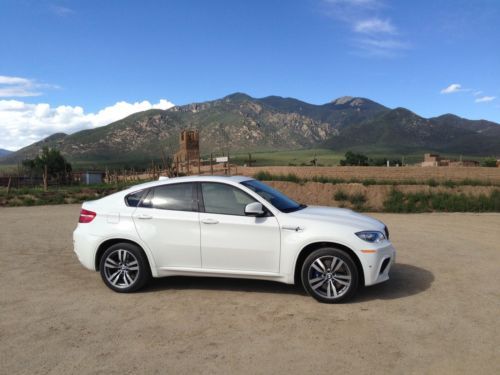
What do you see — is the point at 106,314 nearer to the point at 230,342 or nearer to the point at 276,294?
the point at 230,342

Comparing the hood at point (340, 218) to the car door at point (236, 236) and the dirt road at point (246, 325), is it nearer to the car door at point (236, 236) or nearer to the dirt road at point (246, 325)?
the car door at point (236, 236)

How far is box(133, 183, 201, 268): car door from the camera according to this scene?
21.1 feet

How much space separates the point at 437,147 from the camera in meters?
164

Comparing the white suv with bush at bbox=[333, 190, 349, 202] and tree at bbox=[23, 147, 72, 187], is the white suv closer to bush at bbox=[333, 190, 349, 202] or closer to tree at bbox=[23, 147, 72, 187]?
bush at bbox=[333, 190, 349, 202]

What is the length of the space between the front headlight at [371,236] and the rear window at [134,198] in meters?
3.12

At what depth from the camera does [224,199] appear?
6.50 meters

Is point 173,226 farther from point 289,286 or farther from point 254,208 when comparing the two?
point 289,286

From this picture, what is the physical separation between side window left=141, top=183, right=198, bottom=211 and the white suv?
0.05 feet

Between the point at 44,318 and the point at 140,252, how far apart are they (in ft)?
4.90

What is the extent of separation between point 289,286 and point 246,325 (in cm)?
173

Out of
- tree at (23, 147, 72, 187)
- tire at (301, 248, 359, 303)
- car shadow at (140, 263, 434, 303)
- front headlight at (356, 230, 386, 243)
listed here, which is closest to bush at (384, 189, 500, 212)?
car shadow at (140, 263, 434, 303)

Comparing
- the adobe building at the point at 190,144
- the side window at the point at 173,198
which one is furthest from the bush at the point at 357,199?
the adobe building at the point at 190,144

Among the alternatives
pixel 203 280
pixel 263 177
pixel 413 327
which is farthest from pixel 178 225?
pixel 263 177

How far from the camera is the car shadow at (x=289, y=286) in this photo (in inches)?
255
